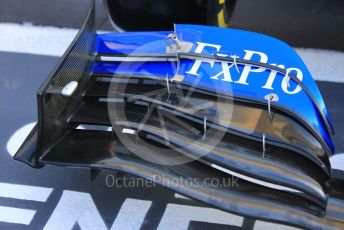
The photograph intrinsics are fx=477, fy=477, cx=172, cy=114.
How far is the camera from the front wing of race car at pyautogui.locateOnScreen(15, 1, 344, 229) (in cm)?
96

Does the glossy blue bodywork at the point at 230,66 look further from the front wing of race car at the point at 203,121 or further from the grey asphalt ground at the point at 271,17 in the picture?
the grey asphalt ground at the point at 271,17

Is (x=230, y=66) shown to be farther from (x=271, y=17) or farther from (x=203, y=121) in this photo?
(x=271, y=17)

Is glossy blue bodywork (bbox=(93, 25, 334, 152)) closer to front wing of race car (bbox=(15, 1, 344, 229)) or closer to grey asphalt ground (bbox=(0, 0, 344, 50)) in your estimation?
front wing of race car (bbox=(15, 1, 344, 229))

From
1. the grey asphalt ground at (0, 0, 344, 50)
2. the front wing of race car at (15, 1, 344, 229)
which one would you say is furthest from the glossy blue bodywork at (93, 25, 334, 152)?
the grey asphalt ground at (0, 0, 344, 50)

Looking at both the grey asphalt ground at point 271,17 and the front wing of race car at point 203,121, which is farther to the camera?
the grey asphalt ground at point 271,17

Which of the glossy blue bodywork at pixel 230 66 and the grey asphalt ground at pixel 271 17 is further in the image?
the grey asphalt ground at pixel 271 17

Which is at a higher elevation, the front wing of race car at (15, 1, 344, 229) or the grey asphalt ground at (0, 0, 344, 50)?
the front wing of race car at (15, 1, 344, 229)

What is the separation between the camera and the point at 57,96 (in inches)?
41.8

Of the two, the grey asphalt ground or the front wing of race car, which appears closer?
the front wing of race car

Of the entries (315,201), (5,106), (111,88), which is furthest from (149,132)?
(5,106)

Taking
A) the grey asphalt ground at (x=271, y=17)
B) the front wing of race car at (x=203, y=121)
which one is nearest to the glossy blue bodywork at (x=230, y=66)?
the front wing of race car at (x=203, y=121)

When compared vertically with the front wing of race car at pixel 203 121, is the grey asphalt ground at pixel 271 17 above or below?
below

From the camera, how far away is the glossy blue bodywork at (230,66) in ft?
3.44

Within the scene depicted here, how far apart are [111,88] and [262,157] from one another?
1.40 ft
